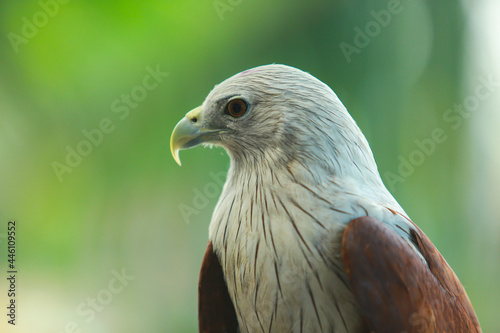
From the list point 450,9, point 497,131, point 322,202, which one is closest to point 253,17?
point 450,9

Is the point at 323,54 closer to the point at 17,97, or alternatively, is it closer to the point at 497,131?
the point at 497,131

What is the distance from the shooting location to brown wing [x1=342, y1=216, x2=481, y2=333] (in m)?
1.03

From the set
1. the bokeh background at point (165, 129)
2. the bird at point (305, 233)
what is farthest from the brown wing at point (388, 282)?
the bokeh background at point (165, 129)

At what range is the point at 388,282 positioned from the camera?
1.04 m

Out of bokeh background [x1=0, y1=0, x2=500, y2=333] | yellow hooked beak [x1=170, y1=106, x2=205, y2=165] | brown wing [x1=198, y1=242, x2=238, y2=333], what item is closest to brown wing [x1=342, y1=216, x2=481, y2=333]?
brown wing [x1=198, y1=242, x2=238, y2=333]

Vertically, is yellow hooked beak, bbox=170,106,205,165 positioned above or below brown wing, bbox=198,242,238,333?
above

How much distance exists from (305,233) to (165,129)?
220 centimetres

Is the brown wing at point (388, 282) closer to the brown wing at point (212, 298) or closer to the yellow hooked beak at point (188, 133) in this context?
the brown wing at point (212, 298)

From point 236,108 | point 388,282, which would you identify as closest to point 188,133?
point 236,108

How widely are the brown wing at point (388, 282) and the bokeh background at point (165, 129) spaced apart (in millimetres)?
1783

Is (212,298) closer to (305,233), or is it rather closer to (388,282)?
(305,233)

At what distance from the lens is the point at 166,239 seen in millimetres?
3057

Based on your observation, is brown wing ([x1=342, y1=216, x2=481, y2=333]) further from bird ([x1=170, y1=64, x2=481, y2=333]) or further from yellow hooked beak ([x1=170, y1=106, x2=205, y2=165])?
yellow hooked beak ([x1=170, y1=106, x2=205, y2=165])

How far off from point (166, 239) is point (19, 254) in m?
0.98
